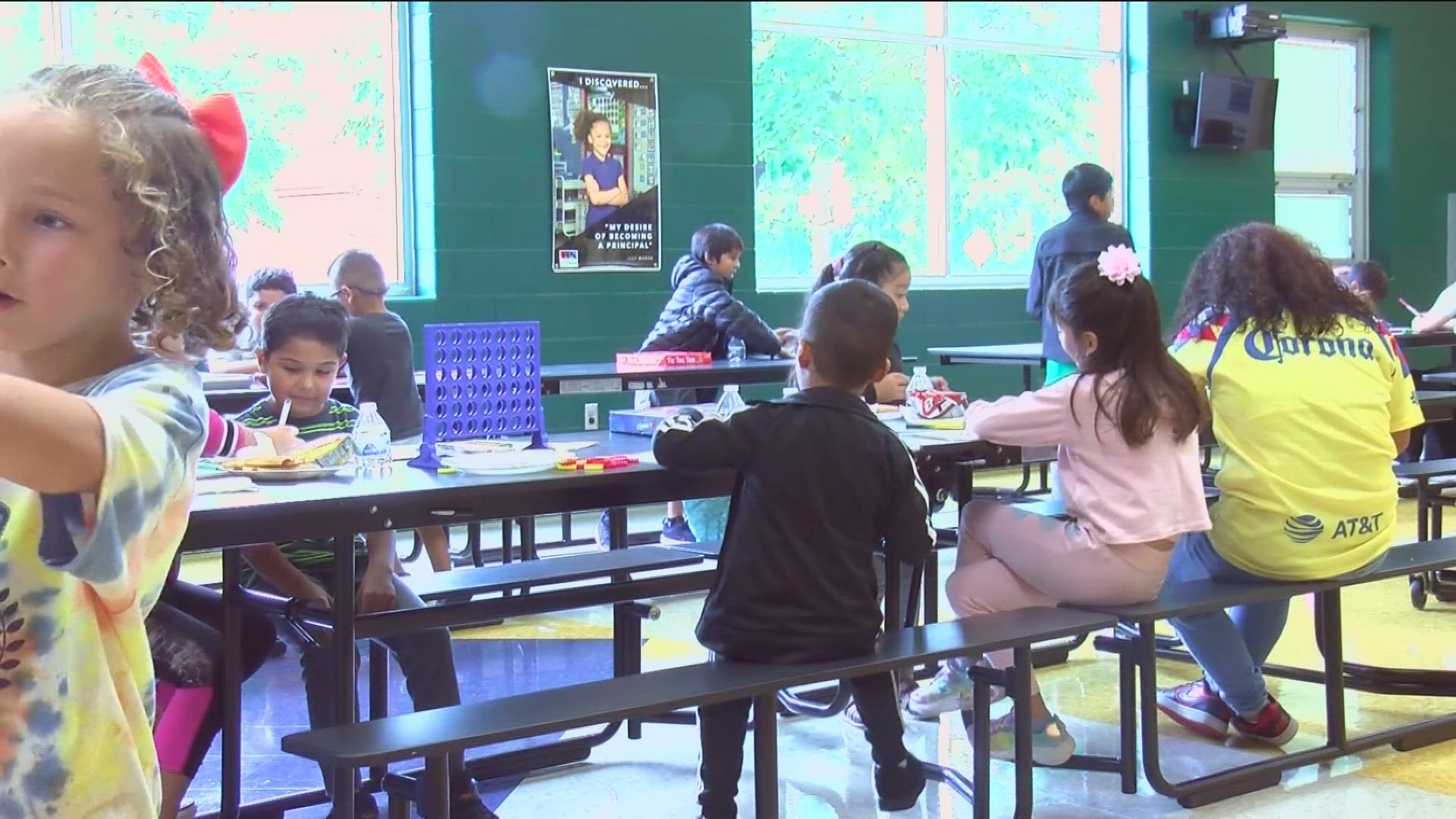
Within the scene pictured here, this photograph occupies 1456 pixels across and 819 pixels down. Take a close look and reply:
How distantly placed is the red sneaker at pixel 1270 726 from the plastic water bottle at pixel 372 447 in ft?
6.01

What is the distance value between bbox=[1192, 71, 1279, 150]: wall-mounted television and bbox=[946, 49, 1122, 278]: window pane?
0.49 m

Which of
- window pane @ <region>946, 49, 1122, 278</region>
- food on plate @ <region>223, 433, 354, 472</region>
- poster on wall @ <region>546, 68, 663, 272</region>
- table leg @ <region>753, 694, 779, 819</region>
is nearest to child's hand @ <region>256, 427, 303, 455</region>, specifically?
food on plate @ <region>223, 433, 354, 472</region>

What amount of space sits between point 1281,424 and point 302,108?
4.88 meters

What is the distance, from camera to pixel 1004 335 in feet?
28.0

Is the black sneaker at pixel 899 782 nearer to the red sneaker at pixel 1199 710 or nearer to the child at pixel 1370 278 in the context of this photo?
the red sneaker at pixel 1199 710

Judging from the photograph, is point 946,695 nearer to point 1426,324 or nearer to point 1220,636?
point 1220,636

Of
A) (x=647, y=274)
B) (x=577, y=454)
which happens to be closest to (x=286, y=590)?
(x=577, y=454)

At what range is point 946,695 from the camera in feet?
10.3

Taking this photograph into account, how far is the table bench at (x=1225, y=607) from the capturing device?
105 inches

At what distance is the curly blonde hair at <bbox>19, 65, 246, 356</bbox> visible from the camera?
3.28 ft

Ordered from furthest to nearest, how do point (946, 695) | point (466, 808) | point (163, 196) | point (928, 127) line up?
point (928, 127) < point (946, 695) < point (466, 808) < point (163, 196)

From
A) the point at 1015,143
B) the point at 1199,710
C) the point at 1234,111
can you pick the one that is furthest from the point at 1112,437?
the point at 1234,111

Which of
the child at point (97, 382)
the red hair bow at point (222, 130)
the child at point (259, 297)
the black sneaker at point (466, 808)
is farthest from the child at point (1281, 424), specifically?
the child at point (259, 297)

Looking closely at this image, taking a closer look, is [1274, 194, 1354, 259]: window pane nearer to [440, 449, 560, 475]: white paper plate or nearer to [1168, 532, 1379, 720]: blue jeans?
[1168, 532, 1379, 720]: blue jeans
